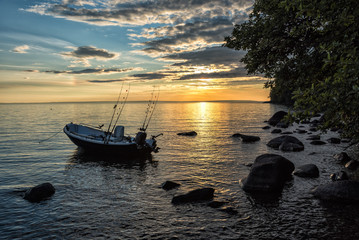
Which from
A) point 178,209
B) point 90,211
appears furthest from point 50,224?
point 178,209

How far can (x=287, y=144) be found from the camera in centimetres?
2717

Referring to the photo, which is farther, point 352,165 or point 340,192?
point 352,165

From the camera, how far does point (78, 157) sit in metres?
26.1

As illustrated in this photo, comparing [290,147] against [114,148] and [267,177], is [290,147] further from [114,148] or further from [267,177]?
[114,148]

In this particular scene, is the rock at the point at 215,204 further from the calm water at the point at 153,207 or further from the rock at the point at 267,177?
the rock at the point at 267,177

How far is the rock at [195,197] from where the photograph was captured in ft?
43.9

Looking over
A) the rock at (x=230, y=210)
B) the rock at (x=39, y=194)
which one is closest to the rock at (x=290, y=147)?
the rock at (x=230, y=210)

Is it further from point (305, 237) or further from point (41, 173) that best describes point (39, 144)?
point (305, 237)

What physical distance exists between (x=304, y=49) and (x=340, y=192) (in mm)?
7890

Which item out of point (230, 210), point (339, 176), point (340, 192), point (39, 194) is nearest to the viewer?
point (230, 210)

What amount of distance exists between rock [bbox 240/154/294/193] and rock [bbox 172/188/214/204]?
2.57m

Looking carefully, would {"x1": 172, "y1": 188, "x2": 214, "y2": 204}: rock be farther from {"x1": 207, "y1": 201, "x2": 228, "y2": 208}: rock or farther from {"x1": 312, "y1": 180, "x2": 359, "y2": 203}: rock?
{"x1": 312, "y1": 180, "x2": 359, "y2": 203}: rock

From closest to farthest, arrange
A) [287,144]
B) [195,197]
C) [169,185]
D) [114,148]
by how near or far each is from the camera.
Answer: [195,197] < [169,185] < [114,148] < [287,144]

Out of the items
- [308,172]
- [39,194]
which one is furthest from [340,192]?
[39,194]
